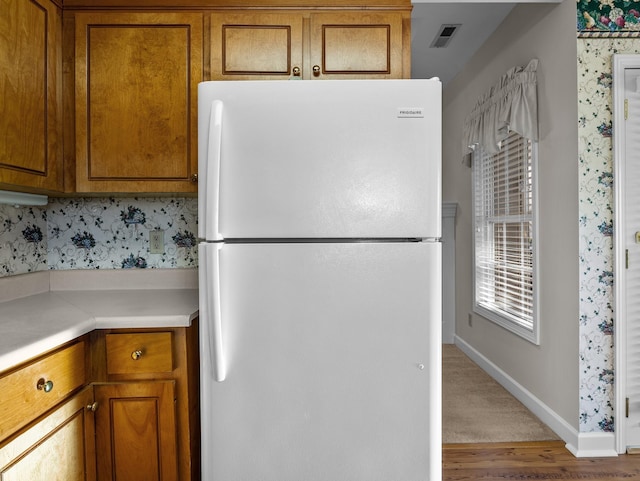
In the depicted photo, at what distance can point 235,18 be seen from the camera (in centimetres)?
175

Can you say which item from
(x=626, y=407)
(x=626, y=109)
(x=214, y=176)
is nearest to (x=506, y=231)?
(x=626, y=109)

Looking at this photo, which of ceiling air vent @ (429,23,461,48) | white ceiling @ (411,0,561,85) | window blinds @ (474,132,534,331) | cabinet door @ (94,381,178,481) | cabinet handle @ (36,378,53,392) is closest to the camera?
cabinet handle @ (36,378,53,392)

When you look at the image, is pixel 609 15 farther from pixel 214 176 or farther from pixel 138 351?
pixel 138 351

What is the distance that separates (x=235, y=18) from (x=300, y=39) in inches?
11.1

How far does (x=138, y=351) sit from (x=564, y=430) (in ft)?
7.36

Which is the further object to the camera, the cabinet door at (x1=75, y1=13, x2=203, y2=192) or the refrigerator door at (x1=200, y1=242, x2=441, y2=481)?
the cabinet door at (x1=75, y1=13, x2=203, y2=192)

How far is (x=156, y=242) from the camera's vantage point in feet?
6.80

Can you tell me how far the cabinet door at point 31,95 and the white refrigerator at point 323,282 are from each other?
2.33 ft

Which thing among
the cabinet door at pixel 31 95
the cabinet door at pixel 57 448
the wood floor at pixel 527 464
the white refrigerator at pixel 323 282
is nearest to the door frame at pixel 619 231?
the wood floor at pixel 527 464

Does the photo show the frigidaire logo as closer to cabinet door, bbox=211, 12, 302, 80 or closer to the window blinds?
cabinet door, bbox=211, 12, 302, 80

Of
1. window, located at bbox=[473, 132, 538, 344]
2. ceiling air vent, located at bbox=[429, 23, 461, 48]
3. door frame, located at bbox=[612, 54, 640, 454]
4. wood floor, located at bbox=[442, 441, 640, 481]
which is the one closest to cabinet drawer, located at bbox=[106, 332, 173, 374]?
wood floor, located at bbox=[442, 441, 640, 481]

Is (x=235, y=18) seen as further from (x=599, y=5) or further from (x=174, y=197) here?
(x=599, y=5)

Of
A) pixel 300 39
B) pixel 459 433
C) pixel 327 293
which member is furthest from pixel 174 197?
pixel 459 433

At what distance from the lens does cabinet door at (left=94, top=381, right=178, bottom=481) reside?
139cm
